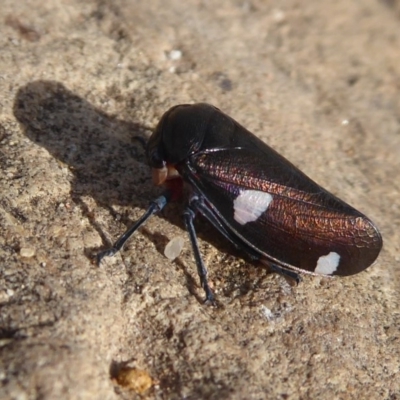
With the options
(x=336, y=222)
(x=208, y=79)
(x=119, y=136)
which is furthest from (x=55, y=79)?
(x=336, y=222)

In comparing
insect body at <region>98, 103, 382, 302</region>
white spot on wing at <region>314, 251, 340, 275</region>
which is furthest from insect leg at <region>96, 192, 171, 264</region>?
white spot on wing at <region>314, 251, 340, 275</region>

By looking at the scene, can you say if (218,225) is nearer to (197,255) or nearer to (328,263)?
(197,255)

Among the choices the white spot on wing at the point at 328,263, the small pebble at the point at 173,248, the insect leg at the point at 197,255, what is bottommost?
the small pebble at the point at 173,248

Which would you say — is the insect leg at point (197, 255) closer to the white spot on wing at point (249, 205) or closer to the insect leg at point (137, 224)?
the insect leg at point (137, 224)

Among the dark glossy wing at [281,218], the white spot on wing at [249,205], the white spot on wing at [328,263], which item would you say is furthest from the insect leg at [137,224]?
the white spot on wing at [328,263]

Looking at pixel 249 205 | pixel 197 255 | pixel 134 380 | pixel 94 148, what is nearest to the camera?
pixel 134 380

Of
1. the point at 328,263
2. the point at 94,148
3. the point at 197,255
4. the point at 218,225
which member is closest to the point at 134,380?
the point at 197,255

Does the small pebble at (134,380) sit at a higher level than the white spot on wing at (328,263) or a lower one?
lower
